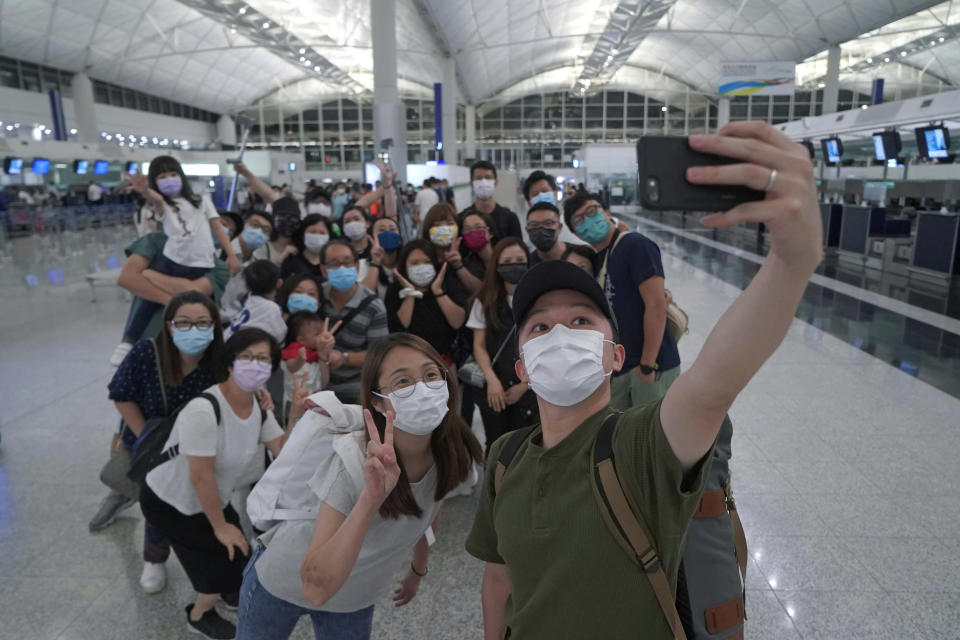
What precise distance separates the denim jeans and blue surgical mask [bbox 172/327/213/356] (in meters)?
1.40

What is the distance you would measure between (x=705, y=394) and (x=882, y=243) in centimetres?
1614

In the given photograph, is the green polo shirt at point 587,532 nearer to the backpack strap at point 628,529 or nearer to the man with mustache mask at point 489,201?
the backpack strap at point 628,529

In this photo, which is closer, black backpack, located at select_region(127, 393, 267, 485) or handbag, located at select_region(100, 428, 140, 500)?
black backpack, located at select_region(127, 393, 267, 485)

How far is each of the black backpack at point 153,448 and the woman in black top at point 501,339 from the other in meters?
1.32

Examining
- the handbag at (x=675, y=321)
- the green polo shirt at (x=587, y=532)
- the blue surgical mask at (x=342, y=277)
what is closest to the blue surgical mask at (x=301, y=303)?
the blue surgical mask at (x=342, y=277)

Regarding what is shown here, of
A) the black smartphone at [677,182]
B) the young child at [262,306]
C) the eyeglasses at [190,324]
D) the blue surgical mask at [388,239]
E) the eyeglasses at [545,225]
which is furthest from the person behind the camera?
the blue surgical mask at [388,239]

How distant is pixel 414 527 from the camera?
6.68 ft

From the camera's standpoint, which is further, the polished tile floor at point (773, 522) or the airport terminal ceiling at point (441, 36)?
the airport terminal ceiling at point (441, 36)

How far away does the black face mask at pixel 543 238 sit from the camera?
4100 mm

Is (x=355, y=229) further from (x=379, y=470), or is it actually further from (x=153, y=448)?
(x=379, y=470)

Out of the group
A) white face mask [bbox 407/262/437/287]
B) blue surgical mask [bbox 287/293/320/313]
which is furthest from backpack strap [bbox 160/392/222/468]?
white face mask [bbox 407/262/437/287]

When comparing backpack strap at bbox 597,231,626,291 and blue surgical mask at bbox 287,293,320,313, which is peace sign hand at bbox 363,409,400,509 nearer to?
backpack strap at bbox 597,231,626,291

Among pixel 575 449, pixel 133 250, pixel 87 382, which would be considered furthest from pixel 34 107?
pixel 575 449

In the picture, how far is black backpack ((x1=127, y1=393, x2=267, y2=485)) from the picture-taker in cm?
285
